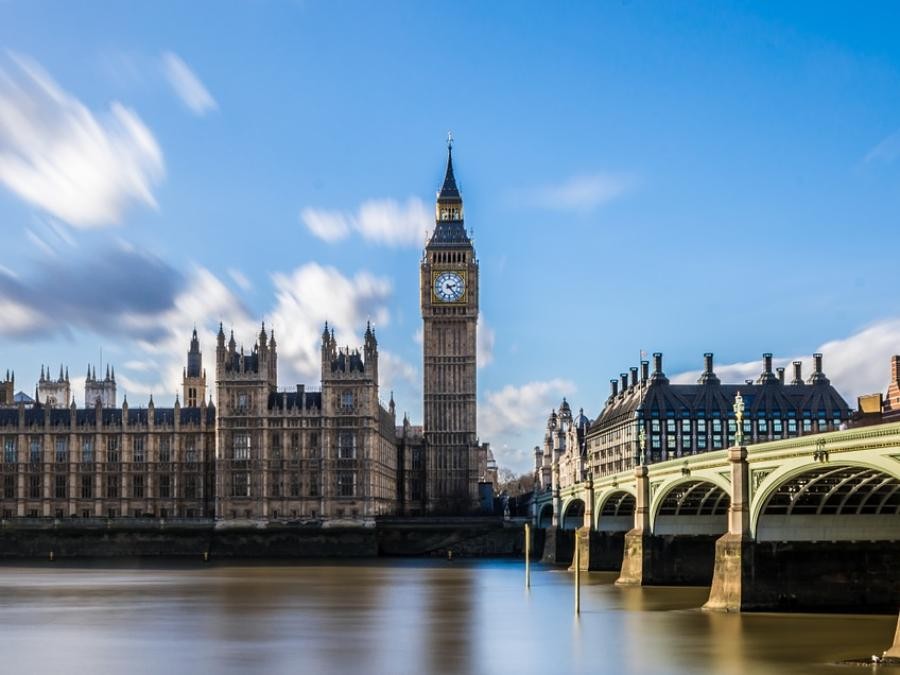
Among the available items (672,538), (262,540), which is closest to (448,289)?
(262,540)

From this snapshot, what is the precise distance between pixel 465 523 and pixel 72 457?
144 ft

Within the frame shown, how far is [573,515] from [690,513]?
46376mm

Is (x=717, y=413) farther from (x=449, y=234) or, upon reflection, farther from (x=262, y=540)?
(x=262, y=540)

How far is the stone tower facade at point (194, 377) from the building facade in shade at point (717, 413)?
58951 millimetres

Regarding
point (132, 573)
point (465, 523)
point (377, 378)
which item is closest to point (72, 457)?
point (377, 378)

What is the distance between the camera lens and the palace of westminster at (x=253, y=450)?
488ft

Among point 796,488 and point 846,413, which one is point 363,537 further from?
point 796,488

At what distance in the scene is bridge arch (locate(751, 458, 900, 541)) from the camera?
59.9 m

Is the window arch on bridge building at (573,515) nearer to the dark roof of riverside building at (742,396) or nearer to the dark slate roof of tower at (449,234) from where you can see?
the dark roof of riverside building at (742,396)

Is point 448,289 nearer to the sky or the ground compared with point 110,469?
nearer to the sky

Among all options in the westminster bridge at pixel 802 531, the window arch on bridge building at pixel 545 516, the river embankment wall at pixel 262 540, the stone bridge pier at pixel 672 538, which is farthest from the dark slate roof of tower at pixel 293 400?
the westminster bridge at pixel 802 531

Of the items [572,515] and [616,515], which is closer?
[616,515]

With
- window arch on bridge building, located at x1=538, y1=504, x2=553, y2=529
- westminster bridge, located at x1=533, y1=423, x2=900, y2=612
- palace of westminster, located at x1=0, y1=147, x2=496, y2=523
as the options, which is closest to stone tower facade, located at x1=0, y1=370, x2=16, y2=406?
palace of westminster, located at x1=0, y1=147, x2=496, y2=523

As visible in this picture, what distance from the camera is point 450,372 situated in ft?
557
